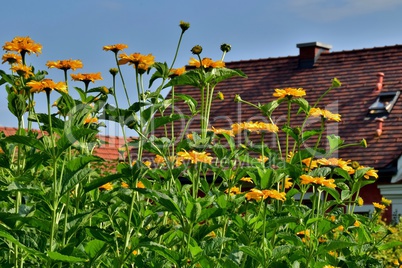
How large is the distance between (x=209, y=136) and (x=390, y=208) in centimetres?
1346

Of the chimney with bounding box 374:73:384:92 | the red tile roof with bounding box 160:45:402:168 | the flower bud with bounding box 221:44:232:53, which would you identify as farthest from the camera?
the chimney with bounding box 374:73:384:92

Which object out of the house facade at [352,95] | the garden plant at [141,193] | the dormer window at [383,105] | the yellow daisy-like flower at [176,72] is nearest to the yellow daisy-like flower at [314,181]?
the garden plant at [141,193]

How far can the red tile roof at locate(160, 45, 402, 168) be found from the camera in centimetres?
1845

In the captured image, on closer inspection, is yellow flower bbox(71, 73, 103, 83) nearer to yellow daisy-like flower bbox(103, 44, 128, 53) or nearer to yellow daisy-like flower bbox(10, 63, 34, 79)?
yellow daisy-like flower bbox(103, 44, 128, 53)

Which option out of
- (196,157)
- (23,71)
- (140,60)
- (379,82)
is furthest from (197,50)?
(379,82)

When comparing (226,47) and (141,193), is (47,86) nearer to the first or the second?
(141,193)

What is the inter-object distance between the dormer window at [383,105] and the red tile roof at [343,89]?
0.41ft

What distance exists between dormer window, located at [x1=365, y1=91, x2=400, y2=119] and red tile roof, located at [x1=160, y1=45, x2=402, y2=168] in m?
0.12

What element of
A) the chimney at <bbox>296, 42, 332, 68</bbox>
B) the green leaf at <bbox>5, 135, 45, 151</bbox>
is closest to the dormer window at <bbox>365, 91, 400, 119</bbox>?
the chimney at <bbox>296, 42, 332, 68</bbox>

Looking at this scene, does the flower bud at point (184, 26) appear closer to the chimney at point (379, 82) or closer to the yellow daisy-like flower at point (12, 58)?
the yellow daisy-like flower at point (12, 58)

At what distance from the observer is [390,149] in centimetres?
1795

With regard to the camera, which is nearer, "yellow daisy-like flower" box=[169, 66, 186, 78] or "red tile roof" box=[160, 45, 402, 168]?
"yellow daisy-like flower" box=[169, 66, 186, 78]

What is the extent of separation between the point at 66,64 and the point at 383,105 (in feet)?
50.7

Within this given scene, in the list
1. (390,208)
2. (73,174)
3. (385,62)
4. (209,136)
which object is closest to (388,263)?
(209,136)
